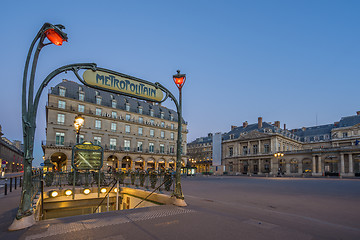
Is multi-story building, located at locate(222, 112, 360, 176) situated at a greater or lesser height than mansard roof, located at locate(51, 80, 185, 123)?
lesser

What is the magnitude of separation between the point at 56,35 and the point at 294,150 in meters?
71.6

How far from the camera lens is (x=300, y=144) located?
85.9 metres

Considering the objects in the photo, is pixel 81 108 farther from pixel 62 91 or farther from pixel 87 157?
pixel 87 157

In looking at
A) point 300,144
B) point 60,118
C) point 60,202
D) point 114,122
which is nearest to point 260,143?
point 300,144

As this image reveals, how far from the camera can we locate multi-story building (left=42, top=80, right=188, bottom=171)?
43719 millimetres

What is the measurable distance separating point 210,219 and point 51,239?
163 inches

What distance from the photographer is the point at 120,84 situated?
7289mm

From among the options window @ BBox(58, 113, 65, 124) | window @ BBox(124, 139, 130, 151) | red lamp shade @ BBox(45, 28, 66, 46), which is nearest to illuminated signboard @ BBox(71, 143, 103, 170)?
red lamp shade @ BBox(45, 28, 66, 46)

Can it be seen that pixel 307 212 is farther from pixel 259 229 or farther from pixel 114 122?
pixel 114 122

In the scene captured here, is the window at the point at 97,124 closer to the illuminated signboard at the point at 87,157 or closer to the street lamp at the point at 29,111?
the illuminated signboard at the point at 87,157

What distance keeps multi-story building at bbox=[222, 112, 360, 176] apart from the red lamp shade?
58.3 meters

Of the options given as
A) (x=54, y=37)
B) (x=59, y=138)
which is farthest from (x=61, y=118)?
(x=54, y=37)

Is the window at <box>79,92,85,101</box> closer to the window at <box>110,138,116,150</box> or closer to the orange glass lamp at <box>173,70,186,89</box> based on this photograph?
the window at <box>110,138,116,150</box>

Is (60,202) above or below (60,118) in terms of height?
below
